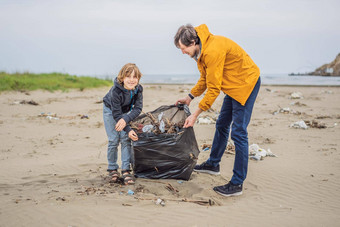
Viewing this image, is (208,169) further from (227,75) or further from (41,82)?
(41,82)

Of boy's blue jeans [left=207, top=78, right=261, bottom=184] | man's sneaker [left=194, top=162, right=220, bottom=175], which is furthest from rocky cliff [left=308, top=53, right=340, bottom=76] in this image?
boy's blue jeans [left=207, top=78, right=261, bottom=184]

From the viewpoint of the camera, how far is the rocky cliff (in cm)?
3031

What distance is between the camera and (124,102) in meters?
3.21

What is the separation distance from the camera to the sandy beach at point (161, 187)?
246 centimetres

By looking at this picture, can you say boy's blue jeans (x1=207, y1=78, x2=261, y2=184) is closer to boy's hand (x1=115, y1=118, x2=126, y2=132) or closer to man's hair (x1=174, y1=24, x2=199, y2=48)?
man's hair (x1=174, y1=24, x2=199, y2=48)

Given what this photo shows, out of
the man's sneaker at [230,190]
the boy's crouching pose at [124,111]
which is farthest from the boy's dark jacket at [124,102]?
the man's sneaker at [230,190]

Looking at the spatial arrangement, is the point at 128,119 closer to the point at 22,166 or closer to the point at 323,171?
the point at 22,166

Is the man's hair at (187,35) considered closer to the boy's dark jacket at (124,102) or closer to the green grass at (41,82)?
the boy's dark jacket at (124,102)

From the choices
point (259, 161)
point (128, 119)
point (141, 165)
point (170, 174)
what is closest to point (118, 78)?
point (128, 119)

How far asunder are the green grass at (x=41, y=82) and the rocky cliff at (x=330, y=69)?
82.8 ft

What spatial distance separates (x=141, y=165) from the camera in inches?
127

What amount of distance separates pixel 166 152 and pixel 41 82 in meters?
10.8

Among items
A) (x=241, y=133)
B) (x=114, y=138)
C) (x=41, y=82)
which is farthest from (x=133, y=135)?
(x=41, y=82)

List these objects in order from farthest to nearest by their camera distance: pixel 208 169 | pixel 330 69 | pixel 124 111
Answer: pixel 330 69
pixel 208 169
pixel 124 111
